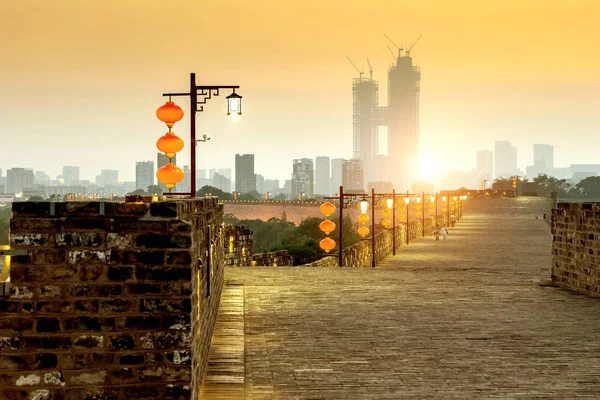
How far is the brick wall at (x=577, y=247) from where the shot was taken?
13.8 metres

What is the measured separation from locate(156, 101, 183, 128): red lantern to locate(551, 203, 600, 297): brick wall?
7536 millimetres

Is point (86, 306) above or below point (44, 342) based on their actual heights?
above

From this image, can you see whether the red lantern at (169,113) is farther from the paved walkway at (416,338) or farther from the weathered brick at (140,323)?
the weathered brick at (140,323)

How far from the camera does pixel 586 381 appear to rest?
7.45 meters

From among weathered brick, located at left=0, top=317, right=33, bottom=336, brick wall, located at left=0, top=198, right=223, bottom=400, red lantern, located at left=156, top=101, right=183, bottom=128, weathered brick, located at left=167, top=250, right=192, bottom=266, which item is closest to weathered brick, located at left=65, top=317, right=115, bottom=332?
brick wall, located at left=0, top=198, right=223, bottom=400

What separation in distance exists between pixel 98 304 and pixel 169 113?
28.8 feet

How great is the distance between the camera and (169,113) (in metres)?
13.9

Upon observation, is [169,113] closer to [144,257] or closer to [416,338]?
[416,338]

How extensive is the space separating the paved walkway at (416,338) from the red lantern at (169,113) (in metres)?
3.47

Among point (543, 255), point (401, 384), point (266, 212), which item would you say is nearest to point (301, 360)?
point (401, 384)

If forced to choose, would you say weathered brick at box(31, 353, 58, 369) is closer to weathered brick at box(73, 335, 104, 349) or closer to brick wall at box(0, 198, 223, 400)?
brick wall at box(0, 198, 223, 400)

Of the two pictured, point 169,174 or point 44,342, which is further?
point 169,174

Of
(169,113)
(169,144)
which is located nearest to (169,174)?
(169,144)

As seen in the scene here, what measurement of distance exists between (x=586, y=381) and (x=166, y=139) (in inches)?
333
